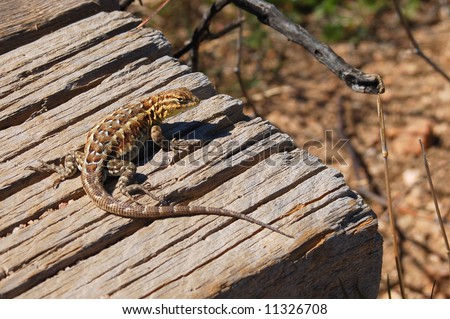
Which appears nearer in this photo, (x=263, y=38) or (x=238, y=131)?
(x=238, y=131)

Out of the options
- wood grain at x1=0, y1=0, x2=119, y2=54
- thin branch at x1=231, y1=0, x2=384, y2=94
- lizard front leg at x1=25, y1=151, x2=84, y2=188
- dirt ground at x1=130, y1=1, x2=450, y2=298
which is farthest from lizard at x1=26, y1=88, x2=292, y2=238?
dirt ground at x1=130, y1=1, x2=450, y2=298

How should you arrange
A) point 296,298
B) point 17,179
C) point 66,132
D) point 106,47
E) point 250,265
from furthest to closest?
point 106,47 → point 66,132 → point 17,179 → point 296,298 → point 250,265

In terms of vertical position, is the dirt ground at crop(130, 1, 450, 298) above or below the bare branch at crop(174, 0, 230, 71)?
below

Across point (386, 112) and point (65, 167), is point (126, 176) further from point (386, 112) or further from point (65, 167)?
point (386, 112)

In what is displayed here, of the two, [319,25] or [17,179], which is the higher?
[17,179]

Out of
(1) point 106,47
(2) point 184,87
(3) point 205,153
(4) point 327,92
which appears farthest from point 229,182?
(4) point 327,92

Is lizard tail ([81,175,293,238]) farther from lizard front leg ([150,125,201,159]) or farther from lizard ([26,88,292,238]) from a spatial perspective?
lizard front leg ([150,125,201,159])

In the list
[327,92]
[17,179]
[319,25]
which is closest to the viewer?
[17,179]

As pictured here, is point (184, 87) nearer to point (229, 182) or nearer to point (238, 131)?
point (238, 131)

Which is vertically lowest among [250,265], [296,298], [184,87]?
[296,298]
